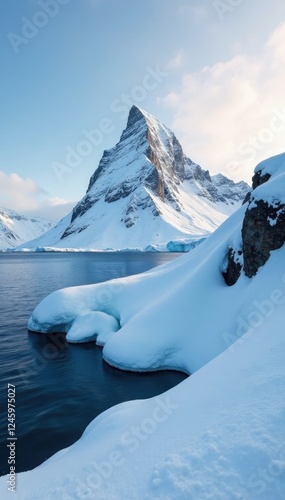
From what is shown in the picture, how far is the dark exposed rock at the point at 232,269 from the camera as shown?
15281 millimetres

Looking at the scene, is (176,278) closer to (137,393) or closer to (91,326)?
(91,326)

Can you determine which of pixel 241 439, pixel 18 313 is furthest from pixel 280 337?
pixel 18 313

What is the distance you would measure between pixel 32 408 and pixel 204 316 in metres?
9.08

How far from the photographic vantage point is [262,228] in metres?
13.4

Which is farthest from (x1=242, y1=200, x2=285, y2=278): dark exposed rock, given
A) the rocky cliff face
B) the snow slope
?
the snow slope

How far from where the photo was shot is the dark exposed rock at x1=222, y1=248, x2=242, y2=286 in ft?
50.1

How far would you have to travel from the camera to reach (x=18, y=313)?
26.9 meters

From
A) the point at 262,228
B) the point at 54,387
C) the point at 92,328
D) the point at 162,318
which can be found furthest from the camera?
the point at 92,328

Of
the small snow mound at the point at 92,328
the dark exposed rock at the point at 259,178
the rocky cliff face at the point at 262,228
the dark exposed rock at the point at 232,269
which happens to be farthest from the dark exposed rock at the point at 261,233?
the small snow mound at the point at 92,328

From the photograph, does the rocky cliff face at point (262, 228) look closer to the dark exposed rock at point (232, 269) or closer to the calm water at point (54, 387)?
the dark exposed rock at point (232, 269)

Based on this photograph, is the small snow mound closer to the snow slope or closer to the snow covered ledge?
the snow covered ledge

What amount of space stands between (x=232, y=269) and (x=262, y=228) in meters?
3.27

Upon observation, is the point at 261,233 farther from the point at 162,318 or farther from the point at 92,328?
the point at 92,328

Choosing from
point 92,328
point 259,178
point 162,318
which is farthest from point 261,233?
point 92,328
